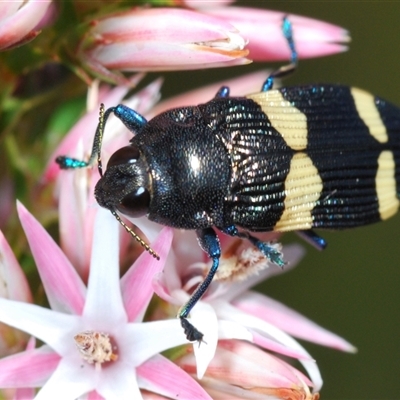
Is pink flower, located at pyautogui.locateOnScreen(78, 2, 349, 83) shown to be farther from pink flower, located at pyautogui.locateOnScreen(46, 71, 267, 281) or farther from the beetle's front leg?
the beetle's front leg

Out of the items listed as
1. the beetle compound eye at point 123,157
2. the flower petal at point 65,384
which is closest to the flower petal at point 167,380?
the flower petal at point 65,384

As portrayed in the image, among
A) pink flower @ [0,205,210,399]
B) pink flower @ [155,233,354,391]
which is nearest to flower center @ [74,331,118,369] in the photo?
pink flower @ [0,205,210,399]

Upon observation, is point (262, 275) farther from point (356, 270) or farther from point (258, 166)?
point (356, 270)

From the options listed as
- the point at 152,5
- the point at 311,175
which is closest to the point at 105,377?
the point at 311,175

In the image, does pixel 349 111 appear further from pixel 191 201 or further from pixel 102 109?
pixel 102 109

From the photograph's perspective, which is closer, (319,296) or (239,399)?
(239,399)

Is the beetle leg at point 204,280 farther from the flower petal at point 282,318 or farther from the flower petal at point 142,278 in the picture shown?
the flower petal at point 282,318
